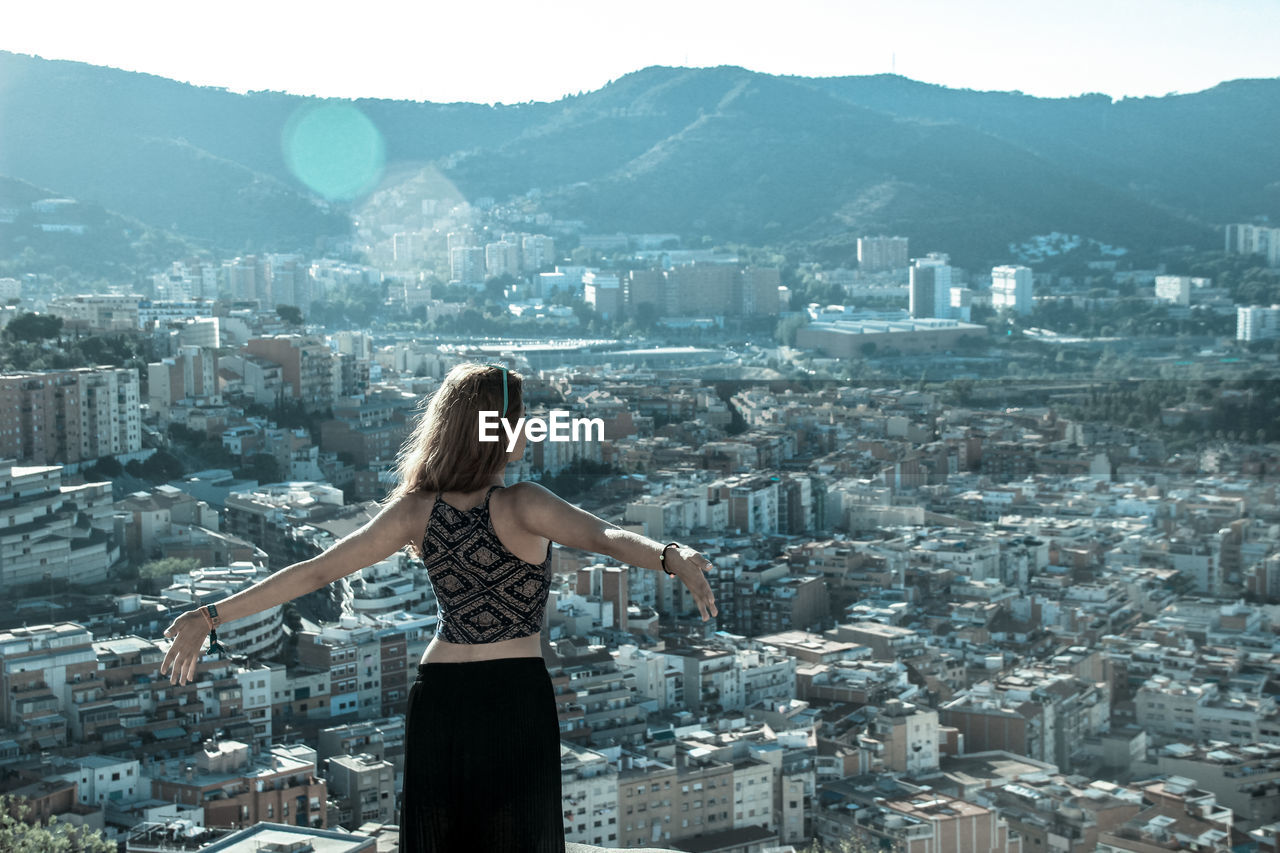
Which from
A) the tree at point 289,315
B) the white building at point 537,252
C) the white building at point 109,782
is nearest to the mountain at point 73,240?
the white building at point 537,252

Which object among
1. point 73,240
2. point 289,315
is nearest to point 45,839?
point 289,315

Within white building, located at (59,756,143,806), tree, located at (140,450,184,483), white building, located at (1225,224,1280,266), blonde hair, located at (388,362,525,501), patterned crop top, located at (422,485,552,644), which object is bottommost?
white building, located at (59,756,143,806)

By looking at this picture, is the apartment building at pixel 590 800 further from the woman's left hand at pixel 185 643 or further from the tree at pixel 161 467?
the tree at pixel 161 467

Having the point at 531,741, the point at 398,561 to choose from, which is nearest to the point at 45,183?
the point at 398,561

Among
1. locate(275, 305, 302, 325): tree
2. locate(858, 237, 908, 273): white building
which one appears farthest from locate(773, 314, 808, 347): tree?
locate(275, 305, 302, 325): tree

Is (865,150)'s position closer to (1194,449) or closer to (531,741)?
(1194,449)

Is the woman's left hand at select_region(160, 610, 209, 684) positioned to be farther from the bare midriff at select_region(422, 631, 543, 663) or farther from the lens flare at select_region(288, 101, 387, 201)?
the lens flare at select_region(288, 101, 387, 201)

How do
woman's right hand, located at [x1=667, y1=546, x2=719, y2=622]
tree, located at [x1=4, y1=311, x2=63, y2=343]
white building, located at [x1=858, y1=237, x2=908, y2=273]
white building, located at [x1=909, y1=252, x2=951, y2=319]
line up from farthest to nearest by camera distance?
white building, located at [x1=858, y1=237, x2=908, y2=273], white building, located at [x1=909, y1=252, x2=951, y2=319], tree, located at [x1=4, y1=311, x2=63, y2=343], woman's right hand, located at [x1=667, y1=546, x2=719, y2=622]
